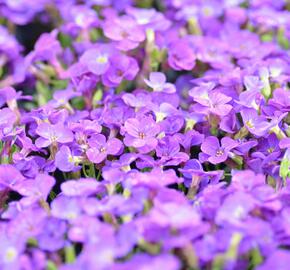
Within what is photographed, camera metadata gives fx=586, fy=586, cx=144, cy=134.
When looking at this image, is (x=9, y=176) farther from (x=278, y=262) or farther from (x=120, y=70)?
(x=278, y=262)

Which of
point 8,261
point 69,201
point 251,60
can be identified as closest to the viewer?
point 8,261

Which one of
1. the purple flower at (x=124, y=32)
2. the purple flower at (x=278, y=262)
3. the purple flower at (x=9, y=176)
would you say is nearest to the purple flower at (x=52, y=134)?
the purple flower at (x=9, y=176)

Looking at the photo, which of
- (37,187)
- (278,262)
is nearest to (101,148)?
(37,187)

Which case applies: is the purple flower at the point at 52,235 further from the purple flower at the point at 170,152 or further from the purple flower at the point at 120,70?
the purple flower at the point at 120,70

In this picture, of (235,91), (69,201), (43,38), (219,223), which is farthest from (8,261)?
(43,38)

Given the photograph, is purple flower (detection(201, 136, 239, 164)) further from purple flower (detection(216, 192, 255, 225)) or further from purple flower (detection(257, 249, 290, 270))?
purple flower (detection(257, 249, 290, 270))

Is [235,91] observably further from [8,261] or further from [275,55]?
[8,261]
